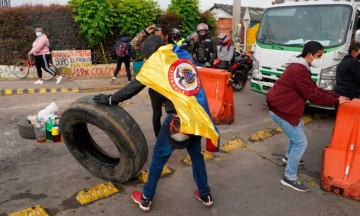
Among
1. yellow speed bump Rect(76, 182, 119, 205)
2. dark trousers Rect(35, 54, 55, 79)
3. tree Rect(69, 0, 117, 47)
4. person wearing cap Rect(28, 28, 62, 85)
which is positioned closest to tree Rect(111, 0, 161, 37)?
tree Rect(69, 0, 117, 47)

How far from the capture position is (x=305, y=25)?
23.1 ft

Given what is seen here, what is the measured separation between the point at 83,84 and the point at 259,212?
28.6ft

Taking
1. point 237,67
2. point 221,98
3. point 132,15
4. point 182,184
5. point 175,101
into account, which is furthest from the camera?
point 132,15

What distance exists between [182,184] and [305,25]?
5019mm

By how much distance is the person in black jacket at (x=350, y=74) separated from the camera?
4961mm

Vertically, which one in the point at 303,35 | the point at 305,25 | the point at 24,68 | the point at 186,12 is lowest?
the point at 24,68

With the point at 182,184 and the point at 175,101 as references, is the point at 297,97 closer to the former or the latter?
the point at 175,101

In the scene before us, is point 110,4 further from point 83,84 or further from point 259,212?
point 259,212

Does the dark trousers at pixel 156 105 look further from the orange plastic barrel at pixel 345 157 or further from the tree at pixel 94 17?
the tree at pixel 94 17

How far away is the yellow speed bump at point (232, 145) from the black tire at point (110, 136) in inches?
73.5

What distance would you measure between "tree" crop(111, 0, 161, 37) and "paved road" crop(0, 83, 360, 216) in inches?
303

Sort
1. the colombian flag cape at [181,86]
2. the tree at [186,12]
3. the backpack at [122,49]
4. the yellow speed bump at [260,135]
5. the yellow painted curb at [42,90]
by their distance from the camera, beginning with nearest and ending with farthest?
the colombian flag cape at [181,86] < the yellow speed bump at [260,135] < the yellow painted curb at [42,90] < the backpack at [122,49] < the tree at [186,12]

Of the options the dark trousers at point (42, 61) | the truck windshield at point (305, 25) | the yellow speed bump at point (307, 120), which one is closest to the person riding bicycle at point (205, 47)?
the truck windshield at point (305, 25)

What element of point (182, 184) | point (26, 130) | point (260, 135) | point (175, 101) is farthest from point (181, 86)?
point (26, 130)
